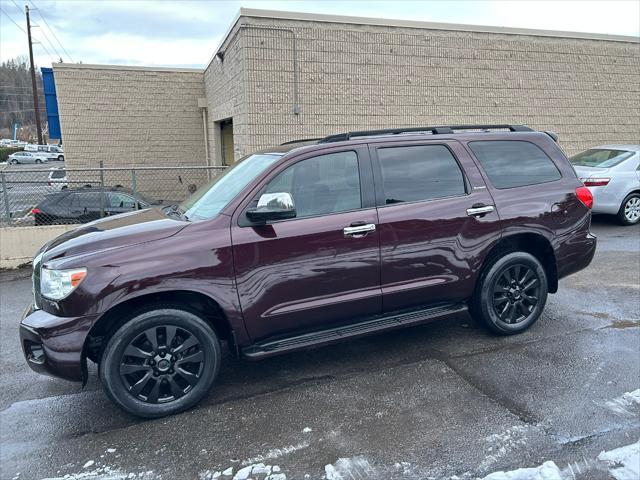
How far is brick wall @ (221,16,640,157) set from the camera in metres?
10.1

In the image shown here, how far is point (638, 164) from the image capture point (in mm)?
9609

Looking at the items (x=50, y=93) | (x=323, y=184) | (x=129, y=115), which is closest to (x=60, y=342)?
(x=323, y=184)

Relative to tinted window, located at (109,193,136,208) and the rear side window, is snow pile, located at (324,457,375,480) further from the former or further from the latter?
tinted window, located at (109,193,136,208)

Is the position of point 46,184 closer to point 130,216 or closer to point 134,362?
point 130,216

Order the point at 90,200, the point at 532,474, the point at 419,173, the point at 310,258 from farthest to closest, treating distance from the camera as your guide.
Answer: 1. the point at 90,200
2. the point at 419,173
3. the point at 310,258
4. the point at 532,474

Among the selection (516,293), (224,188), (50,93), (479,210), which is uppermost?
(50,93)

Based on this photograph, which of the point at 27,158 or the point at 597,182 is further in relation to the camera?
the point at 27,158

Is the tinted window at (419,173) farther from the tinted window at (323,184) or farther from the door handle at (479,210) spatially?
the tinted window at (323,184)

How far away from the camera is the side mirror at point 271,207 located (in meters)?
3.47

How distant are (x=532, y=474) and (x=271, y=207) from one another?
7.75 feet

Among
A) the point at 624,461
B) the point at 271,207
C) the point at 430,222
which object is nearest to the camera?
the point at 624,461

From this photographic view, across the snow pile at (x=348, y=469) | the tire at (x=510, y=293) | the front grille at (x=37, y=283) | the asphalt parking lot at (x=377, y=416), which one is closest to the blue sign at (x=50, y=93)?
the asphalt parking lot at (x=377, y=416)

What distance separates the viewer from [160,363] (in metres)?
3.39

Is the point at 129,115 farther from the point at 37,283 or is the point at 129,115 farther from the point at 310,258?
the point at 310,258
